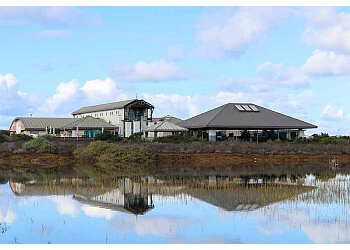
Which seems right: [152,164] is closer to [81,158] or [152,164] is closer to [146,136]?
[81,158]

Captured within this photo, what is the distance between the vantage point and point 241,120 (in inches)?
2201

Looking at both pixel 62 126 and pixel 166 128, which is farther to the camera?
pixel 62 126

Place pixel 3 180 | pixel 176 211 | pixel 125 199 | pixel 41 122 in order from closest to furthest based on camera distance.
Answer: pixel 176 211, pixel 125 199, pixel 3 180, pixel 41 122

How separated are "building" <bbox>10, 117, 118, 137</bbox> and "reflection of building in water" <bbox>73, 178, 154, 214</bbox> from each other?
42.5 meters

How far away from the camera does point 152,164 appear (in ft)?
131

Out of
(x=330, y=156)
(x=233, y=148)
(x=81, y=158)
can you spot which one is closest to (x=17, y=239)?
(x=81, y=158)

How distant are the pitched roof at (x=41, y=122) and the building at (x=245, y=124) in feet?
67.0

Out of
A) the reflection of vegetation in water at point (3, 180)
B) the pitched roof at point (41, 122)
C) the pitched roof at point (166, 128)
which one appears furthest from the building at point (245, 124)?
the reflection of vegetation in water at point (3, 180)

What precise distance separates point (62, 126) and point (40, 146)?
80.3ft

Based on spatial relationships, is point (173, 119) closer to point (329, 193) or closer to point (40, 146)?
point (40, 146)

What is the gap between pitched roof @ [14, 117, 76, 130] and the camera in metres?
67.5

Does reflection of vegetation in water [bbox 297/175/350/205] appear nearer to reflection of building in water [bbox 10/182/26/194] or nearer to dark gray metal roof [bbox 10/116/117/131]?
reflection of building in water [bbox 10/182/26/194]

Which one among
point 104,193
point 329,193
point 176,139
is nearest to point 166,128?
point 176,139

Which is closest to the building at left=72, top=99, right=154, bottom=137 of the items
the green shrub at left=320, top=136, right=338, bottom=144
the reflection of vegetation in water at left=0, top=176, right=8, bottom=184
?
the green shrub at left=320, top=136, right=338, bottom=144
